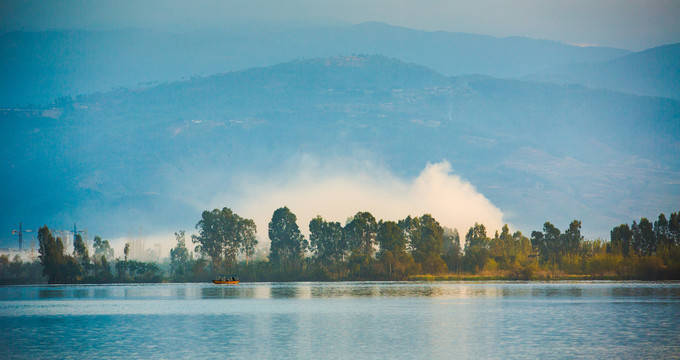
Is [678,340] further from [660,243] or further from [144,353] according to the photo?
[660,243]

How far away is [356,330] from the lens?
70688 mm

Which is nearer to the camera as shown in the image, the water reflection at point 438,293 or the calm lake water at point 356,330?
the calm lake water at point 356,330

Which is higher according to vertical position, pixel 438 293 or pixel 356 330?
pixel 438 293

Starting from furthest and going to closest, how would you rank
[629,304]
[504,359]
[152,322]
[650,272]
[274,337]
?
[650,272] < [629,304] < [152,322] < [274,337] < [504,359]

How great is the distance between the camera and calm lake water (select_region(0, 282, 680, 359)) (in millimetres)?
56406

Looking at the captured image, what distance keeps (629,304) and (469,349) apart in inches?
1956

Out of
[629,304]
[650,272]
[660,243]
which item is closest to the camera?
[629,304]

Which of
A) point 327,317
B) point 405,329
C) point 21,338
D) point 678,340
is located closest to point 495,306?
point 327,317

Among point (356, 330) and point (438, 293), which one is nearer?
point (356, 330)

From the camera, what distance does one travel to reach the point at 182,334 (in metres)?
69.1

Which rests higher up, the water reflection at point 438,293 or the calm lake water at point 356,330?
the water reflection at point 438,293

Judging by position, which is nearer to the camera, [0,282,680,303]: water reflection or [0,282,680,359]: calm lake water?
[0,282,680,359]: calm lake water

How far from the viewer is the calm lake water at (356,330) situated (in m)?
56.4

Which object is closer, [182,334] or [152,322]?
[182,334]
